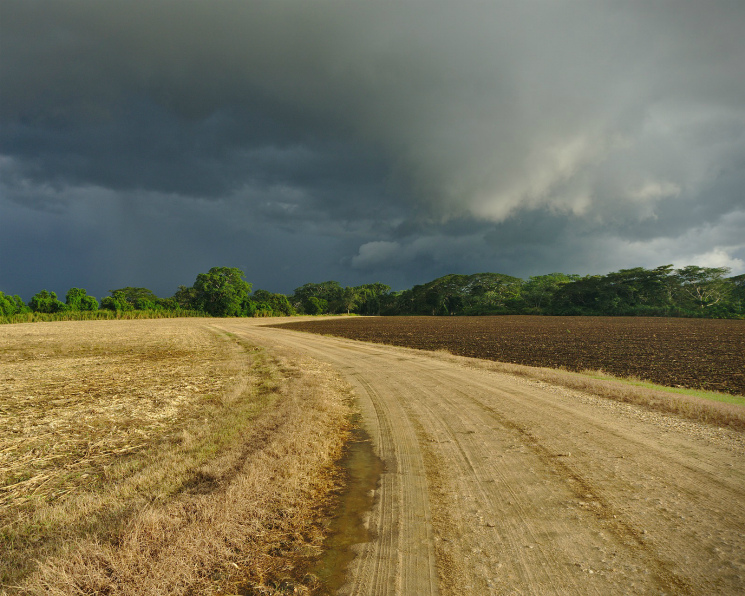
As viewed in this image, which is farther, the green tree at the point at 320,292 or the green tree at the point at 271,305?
the green tree at the point at 320,292

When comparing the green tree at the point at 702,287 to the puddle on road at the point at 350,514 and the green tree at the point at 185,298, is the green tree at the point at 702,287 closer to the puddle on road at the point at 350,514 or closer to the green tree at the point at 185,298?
the puddle on road at the point at 350,514

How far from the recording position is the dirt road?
332 cm

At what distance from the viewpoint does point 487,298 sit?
431 ft

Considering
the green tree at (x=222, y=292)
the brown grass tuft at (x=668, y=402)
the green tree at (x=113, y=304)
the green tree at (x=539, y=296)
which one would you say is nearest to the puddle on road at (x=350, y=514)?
the brown grass tuft at (x=668, y=402)

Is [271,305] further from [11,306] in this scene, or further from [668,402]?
[668,402]

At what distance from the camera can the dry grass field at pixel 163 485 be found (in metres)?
3.21

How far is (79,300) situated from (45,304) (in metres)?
6.40

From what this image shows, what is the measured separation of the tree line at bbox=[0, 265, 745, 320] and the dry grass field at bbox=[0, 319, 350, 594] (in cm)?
9057

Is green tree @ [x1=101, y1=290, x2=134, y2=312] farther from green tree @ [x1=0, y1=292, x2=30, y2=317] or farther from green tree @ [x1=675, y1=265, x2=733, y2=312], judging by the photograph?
green tree @ [x1=675, y1=265, x2=733, y2=312]

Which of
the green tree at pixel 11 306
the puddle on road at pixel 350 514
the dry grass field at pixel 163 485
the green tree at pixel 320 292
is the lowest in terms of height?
the puddle on road at pixel 350 514

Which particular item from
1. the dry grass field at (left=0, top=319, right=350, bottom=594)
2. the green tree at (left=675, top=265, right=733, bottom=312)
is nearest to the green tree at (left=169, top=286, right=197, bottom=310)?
the dry grass field at (left=0, top=319, right=350, bottom=594)

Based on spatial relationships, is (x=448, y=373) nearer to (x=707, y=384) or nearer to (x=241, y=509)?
(x=707, y=384)

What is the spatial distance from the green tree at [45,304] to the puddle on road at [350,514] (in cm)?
10825

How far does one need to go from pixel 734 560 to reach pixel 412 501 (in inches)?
132
